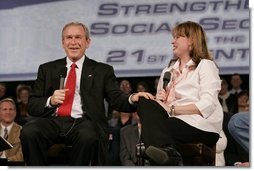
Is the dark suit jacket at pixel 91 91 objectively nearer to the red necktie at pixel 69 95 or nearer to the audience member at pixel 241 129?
the red necktie at pixel 69 95

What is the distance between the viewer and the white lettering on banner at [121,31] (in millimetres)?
5086

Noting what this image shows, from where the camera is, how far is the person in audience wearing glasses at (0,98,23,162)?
502 cm

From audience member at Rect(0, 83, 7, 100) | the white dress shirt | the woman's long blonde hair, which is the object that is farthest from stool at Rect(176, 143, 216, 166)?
audience member at Rect(0, 83, 7, 100)

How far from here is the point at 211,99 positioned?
4.31 metres

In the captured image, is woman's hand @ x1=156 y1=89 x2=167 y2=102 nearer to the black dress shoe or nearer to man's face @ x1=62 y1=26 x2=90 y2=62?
the black dress shoe

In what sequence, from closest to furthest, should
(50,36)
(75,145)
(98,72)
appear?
(75,145) → (98,72) → (50,36)

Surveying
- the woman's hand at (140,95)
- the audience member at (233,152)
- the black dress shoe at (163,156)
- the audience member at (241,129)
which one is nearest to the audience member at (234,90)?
the audience member at (233,152)

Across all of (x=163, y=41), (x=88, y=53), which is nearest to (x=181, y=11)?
(x=163, y=41)

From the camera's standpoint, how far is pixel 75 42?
4746 mm

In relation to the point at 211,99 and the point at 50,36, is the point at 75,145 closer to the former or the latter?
the point at 211,99

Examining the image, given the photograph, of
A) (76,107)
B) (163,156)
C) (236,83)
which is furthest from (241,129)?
(76,107)

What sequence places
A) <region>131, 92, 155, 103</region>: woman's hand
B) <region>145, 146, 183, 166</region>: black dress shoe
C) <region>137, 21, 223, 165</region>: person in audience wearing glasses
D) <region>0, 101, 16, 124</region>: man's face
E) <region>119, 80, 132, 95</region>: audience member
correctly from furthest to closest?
<region>0, 101, 16, 124</region>: man's face
<region>119, 80, 132, 95</region>: audience member
<region>131, 92, 155, 103</region>: woman's hand
<region>137, 21, 223, 165</region>: person in audience wearing glasses
<region>145, 146, 183, 166</region>: black dress shoe

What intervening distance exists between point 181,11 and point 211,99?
1131mm

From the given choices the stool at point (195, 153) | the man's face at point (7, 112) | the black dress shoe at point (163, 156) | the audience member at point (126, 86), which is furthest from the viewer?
the man's face at point (7, 112)
